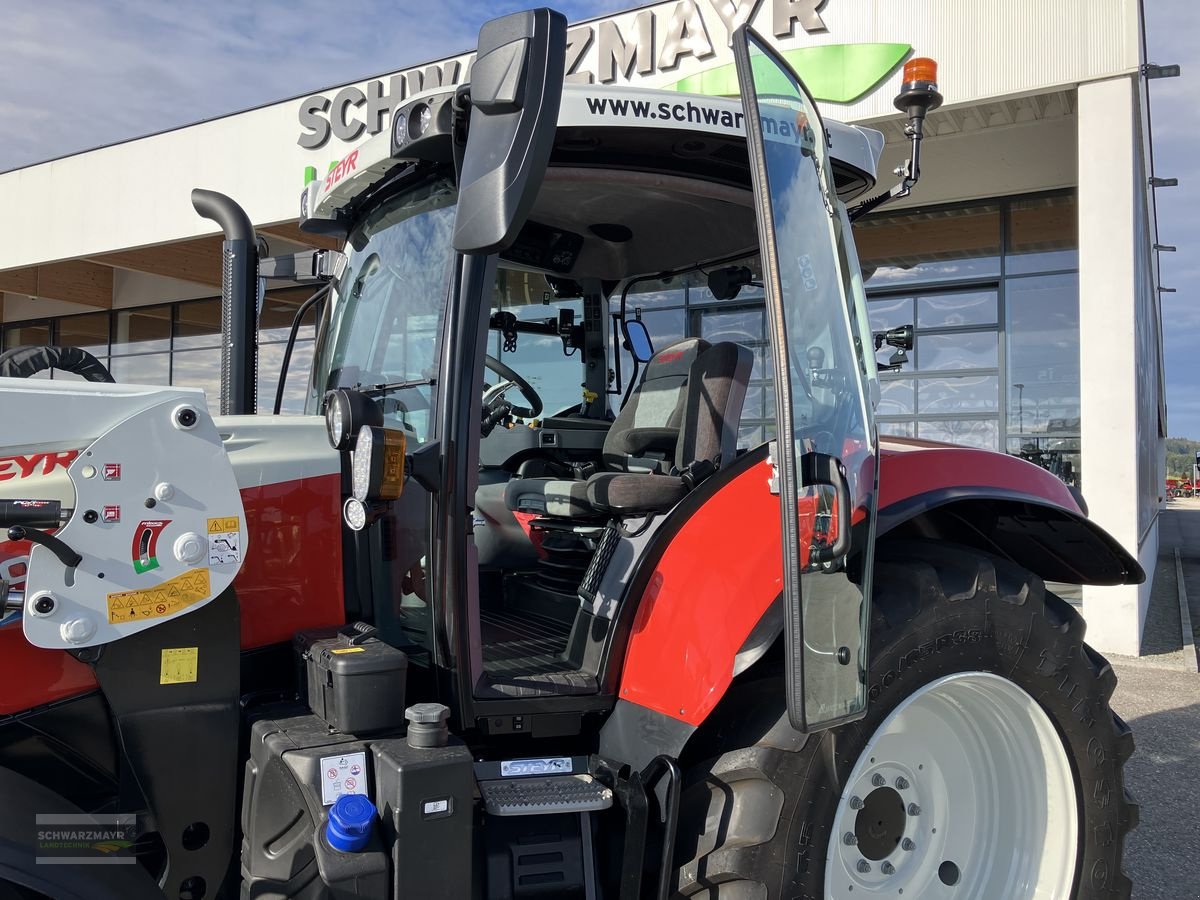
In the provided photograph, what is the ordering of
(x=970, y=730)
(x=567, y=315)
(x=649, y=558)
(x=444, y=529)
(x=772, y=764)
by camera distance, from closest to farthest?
(x=772, y=764), (x=444, y=529), (x=649, y=558), (x=970, y=730), (x=567, y=315)

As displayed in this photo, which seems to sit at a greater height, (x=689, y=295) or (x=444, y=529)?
(x=689, y=295)

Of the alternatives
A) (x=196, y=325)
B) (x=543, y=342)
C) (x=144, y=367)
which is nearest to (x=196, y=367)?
(x=196, y=325)

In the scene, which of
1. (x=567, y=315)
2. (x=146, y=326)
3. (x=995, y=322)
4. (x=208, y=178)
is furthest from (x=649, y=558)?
(x=146, y=326)

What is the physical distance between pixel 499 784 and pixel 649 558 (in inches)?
25.3

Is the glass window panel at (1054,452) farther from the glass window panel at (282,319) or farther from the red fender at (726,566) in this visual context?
the red fender at (726,566)

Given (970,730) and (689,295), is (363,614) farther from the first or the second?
(689,295)

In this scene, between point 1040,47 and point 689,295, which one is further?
point 1040,47

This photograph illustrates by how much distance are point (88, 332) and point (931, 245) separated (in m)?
14.4

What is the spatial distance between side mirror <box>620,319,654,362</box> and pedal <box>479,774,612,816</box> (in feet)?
6.43

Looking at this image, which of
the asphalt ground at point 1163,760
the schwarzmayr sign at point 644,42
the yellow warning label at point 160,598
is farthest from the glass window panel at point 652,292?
the schwarzmayr sign at point 644,42

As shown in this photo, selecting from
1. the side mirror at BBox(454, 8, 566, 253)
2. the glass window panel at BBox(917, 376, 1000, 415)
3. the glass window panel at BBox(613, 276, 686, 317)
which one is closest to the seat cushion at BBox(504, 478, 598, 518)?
the glass window panel at BBox(613, 276, 686, 317)

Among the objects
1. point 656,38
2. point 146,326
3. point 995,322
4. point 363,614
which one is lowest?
point 363,614

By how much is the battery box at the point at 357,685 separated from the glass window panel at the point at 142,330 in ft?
50.0

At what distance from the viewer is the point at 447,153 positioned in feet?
7.54
